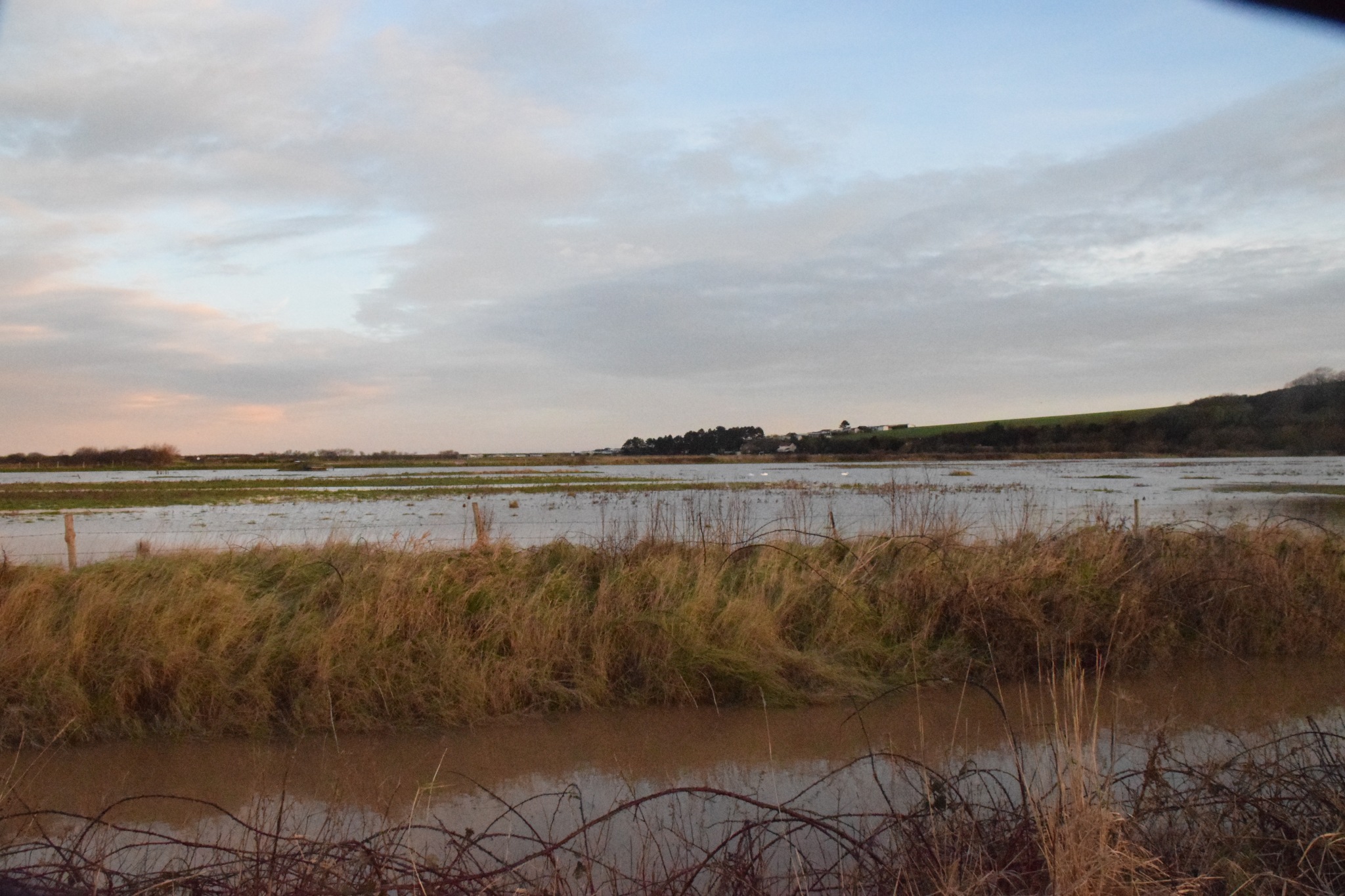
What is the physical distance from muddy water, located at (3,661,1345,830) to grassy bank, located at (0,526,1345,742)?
1.32ft

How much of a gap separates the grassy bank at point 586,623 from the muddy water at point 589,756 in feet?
1.32

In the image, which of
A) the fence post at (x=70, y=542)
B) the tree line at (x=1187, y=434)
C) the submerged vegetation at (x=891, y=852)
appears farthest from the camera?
the tree line at (x=1187, y=434)

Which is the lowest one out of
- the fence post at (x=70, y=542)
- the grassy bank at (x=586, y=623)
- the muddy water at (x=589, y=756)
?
the muddy water at (x=589, y=756)

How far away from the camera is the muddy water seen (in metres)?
5.89

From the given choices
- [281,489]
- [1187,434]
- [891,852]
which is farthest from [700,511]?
[1187,434]

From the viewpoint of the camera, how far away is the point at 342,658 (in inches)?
320

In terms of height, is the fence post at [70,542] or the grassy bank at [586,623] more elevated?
the fence post at [70,542]

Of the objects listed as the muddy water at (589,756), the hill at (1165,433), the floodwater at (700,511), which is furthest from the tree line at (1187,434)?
the muddy water at (589,756)

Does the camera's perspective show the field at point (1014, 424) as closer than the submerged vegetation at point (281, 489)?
No

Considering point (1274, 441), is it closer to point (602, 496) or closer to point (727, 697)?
point (602, 496)

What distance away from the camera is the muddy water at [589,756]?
19.3 ft

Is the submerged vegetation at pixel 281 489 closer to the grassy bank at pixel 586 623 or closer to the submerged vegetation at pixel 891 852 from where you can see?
the grassy bank at pixel 586 623

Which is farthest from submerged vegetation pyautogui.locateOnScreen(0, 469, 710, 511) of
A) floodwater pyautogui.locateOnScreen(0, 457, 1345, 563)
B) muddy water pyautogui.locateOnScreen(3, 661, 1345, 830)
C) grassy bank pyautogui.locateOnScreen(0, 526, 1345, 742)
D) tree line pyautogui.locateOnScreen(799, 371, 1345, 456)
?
tree line pyautogui.locateOnScreen(799, 371, 1345, 456)

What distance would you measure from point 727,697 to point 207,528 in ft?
62.6
